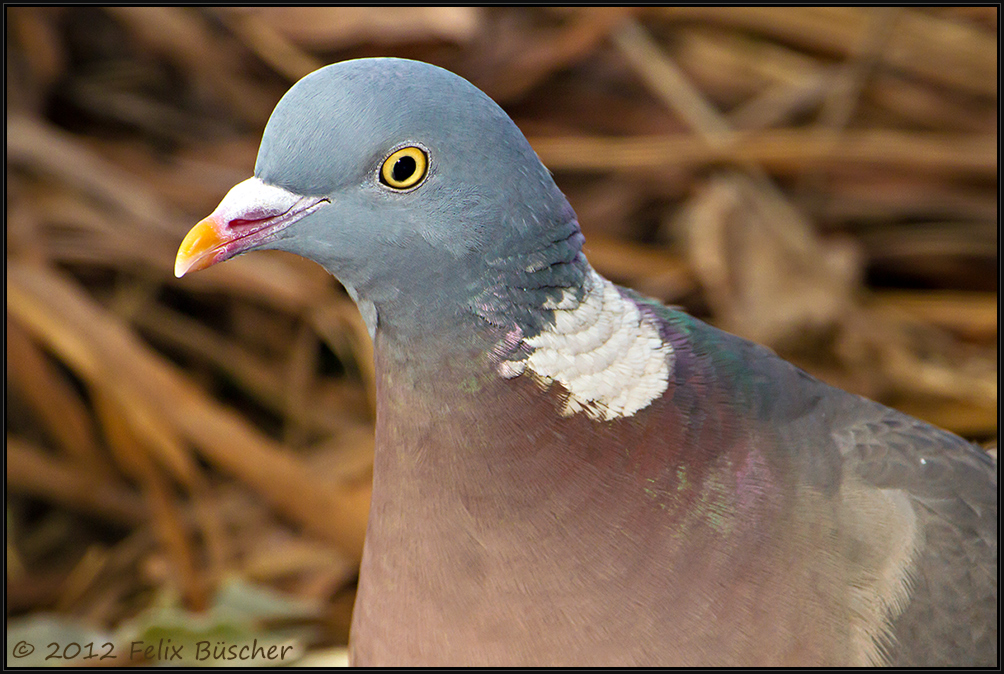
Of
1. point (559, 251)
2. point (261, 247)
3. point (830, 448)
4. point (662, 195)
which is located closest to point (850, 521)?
point (830, 448)

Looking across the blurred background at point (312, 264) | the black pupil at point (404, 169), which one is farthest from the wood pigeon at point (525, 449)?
the blurred background at point (312, 264)

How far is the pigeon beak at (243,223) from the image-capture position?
1.12 metres

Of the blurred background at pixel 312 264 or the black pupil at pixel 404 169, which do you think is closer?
the black pupil at pixel 404 169

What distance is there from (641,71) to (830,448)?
183cm

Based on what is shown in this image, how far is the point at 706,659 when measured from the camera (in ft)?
3.83

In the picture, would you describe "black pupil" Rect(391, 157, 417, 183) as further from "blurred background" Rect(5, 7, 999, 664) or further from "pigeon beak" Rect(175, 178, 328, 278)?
"blurred background" Rect(5, 7, 999, 664)

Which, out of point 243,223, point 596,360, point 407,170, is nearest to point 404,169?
point 407,170

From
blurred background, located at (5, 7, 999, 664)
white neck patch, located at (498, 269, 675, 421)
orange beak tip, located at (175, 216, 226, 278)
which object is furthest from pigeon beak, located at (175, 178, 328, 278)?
blurred background, located at (5, 7, 999, 664)

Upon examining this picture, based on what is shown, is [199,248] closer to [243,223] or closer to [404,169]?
[243,223]

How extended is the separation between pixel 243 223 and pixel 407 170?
198 millimetres

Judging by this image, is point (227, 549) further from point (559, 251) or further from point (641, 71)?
point (641, 71)

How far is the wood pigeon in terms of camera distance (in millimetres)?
1118

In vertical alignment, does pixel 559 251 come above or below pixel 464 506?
above

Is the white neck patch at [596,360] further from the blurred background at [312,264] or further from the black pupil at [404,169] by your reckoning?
the blurred background at [312,264]
